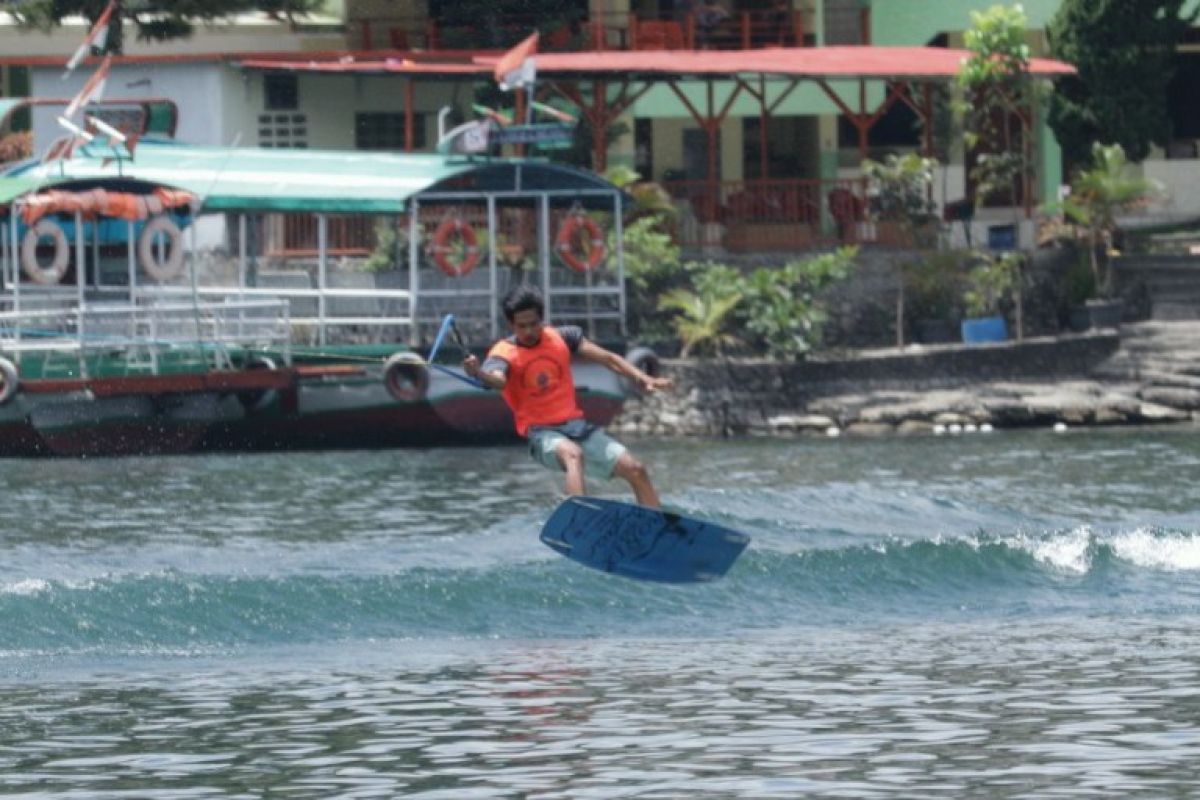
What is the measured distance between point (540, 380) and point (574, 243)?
62.3ft

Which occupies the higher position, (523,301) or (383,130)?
(383,130)

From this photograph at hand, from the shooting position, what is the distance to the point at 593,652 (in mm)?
17578

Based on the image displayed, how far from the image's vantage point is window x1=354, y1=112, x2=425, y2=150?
50281 mm

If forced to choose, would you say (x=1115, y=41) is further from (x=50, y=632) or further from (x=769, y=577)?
(x=50, y=632)

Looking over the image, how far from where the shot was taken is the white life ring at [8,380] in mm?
34281

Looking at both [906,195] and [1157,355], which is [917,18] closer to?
[906,195]

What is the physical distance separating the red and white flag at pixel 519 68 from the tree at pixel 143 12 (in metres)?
7.44

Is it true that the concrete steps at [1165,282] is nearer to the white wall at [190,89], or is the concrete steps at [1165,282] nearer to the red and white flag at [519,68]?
the red and white flag at [519,68]

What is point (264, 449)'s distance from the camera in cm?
3650

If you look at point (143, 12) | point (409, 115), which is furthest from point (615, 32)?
point (143, 12)

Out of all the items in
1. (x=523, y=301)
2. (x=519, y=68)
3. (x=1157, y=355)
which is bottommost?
(x=1157, y=355)

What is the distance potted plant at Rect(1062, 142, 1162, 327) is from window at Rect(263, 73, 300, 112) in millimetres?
12889

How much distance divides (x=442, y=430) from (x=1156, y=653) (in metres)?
20.2

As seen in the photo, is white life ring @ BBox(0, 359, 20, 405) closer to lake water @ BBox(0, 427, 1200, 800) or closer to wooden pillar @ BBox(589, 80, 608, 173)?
lake water @ BBox(0, 427, 1200, 800)
